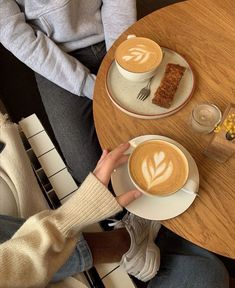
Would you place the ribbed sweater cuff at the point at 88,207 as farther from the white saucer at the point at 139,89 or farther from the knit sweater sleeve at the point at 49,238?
the white saucer at the point at 139,89

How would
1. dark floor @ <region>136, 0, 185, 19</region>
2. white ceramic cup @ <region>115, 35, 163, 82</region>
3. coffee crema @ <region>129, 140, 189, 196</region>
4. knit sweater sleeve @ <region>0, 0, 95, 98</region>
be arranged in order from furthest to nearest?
1. dark floor @ <region>136, 0, 185, 19</region>
2. knit sweater sleeve @ <region>0, 0, 95, 98</region>
3. white ceramic cup @ <region>115, 35, 163, 82</region>
4. coffee crema @ <region>129, 140, 189, 196</region>

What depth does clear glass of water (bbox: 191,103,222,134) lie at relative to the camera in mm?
827

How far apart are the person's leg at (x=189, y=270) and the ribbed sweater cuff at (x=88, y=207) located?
295 mm

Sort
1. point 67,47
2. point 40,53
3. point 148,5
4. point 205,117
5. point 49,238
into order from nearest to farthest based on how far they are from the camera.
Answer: point 49,238 → point 205,117 → point 40,53 → point 67,47 → point 148,5

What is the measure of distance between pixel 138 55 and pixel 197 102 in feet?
0.68

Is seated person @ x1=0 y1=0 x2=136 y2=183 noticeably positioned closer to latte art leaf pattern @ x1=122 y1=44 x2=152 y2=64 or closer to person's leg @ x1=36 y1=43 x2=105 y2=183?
person's leg @ x1=36 y1=43 x2=105 y2=183

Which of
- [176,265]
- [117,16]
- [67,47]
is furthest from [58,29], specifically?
[176,265]

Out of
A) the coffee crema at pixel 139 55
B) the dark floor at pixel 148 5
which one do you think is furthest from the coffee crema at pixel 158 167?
the dark floor at pixel 148 5

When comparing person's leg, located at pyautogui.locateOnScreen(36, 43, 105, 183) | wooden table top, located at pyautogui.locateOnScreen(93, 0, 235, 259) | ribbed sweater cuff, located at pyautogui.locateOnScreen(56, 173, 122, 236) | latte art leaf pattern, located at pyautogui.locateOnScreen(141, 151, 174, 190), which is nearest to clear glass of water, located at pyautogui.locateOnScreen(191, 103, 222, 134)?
wooden table top, located at pyautogui.locateOnScreen(93, 0, 235, 259)

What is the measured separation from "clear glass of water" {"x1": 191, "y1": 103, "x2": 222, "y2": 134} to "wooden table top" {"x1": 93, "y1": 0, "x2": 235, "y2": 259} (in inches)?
0.8

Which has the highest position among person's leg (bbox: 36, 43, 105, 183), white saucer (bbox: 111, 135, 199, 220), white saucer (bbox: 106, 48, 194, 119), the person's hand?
white saucer (bbox: 106, 48, 194, 119)

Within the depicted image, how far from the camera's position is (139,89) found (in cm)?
88

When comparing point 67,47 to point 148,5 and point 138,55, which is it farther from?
point 148,5

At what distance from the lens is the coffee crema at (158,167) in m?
0.73
